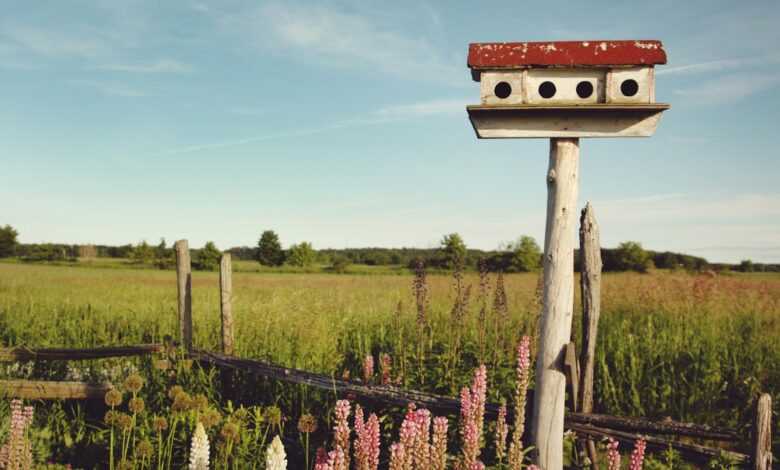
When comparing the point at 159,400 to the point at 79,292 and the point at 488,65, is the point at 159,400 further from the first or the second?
the point at 79,292

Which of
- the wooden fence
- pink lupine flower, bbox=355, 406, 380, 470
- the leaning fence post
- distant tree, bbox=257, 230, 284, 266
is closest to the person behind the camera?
pink lupine flower, bbox=355, 406, 380, 470

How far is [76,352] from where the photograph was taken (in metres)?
6.98

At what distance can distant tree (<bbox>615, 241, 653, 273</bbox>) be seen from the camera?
52572mm

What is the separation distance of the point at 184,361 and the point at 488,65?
15.3ft

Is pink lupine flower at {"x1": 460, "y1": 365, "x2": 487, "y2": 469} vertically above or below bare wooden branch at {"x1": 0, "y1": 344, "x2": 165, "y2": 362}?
above

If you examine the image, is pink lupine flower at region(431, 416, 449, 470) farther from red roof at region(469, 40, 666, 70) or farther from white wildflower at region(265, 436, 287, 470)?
red roof at region(469, 40, 666, 70)

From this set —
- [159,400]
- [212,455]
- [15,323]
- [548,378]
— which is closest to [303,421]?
[212,455]

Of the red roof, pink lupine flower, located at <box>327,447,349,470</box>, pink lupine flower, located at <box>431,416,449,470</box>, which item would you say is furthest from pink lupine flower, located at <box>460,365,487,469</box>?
the red roof

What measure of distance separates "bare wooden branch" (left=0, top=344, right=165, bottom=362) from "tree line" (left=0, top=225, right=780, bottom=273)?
30.2 metres

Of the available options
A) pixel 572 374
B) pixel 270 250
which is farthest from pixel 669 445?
pixel 270 250

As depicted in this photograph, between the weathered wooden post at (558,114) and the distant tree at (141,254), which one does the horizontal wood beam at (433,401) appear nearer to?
the weathered wooden post at (558,114)

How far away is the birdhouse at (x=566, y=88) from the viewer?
4.13 m

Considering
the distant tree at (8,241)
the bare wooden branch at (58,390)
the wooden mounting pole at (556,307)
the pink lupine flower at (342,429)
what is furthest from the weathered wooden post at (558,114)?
the distant tree at (8,241)

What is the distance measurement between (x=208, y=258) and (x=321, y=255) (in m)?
21.4
